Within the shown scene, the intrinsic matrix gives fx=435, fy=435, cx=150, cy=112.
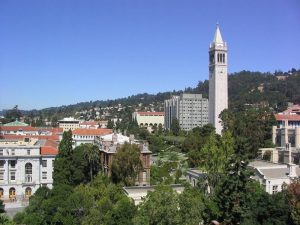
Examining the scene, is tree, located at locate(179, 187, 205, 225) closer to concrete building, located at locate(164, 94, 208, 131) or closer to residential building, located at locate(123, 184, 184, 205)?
residential building, located at locate(123, 184, 184, 205)

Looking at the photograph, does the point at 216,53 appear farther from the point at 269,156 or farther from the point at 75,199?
the point at 75,199

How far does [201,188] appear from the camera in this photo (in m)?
38.0

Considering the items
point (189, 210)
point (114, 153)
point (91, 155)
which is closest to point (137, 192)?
point (114, 153)

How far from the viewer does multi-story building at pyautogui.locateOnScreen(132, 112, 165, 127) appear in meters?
179

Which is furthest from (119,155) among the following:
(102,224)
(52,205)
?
(102,224)

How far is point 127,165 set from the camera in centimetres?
4553

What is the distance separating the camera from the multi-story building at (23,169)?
55906 mm

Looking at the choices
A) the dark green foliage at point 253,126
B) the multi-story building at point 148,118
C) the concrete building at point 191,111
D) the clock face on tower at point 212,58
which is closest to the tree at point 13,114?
the multi-story building at point 148,118

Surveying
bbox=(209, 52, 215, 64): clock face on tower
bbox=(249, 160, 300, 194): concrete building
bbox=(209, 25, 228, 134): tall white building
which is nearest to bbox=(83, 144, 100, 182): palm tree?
bbox=(249, 160, 300, 194): concrete building

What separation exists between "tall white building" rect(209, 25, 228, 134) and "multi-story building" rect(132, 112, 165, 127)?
84.1 meters

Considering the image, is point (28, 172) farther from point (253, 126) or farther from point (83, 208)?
point (253, 126)

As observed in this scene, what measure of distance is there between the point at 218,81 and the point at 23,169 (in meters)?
49.6

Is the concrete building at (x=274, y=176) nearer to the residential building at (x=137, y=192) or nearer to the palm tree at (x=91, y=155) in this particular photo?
the residential building at (x=137, y=192)

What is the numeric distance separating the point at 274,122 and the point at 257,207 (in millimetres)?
47439
